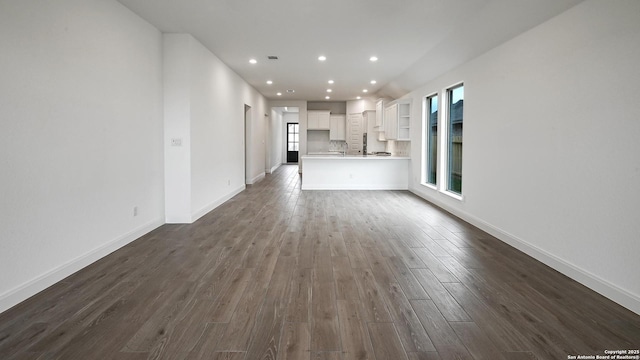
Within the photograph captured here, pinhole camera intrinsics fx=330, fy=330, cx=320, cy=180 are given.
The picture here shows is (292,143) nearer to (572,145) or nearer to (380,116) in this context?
(380,116)

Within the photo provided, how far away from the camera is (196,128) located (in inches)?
197

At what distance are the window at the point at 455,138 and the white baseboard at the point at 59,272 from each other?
503 cm

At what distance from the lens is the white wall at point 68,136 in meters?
2.36

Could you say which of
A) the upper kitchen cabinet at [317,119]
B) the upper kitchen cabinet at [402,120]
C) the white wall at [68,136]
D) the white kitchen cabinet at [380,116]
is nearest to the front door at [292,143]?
the upper kitchen cabinet at [317,119]

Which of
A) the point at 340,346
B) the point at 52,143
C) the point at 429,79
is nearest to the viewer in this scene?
the point at 340,346

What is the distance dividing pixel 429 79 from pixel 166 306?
6191mm

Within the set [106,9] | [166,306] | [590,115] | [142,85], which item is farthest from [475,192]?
[106,9]

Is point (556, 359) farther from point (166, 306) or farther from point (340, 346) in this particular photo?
point (166, 306)

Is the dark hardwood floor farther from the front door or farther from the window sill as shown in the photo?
the front door

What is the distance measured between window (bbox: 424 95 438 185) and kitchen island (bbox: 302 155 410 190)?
3.55ft

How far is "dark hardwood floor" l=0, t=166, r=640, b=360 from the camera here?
186 cm

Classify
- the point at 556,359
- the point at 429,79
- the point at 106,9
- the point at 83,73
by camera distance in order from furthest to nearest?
the point at 429,79
the point at 106,9
the point at 83,73
the point at 556,359

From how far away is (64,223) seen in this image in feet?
9.34

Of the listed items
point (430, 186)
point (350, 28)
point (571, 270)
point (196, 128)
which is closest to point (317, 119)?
point (430, 186)
